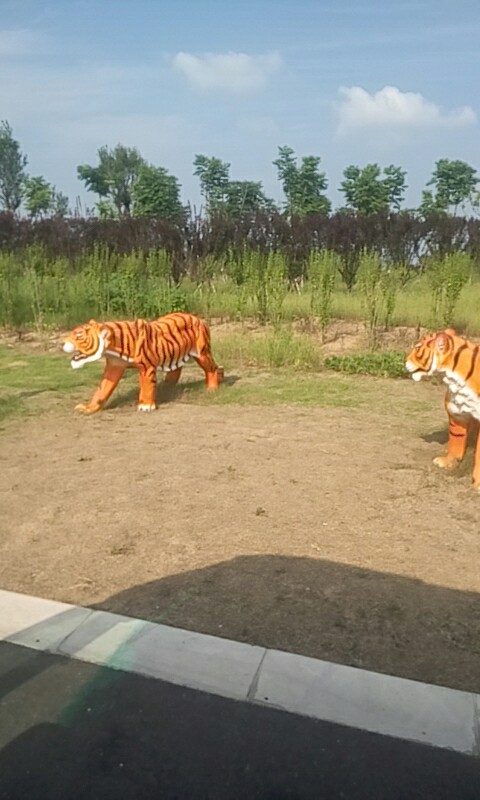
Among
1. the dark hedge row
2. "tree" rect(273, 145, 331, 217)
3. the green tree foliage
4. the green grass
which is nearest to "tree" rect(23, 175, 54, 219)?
the green tree foliage

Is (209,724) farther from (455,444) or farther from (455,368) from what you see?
(455,444)

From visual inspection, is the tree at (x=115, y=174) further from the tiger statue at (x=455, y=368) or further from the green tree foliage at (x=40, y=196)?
the tiger statue at (x=455, y=368)

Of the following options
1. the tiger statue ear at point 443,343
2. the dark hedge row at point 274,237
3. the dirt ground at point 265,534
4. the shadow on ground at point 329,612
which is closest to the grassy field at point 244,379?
the dirt ground at point 265,534

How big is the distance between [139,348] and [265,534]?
10.3ft

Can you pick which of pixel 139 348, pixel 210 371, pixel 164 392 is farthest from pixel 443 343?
pixel 164 392

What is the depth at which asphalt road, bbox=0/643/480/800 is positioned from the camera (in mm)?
2139

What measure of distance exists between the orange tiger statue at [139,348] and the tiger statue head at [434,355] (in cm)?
284

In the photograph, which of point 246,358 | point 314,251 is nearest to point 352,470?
point 246,358

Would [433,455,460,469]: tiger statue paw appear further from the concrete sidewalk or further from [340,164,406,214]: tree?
[340,164,406,214]: tree

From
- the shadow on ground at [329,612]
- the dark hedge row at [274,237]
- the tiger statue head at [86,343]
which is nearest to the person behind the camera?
the shadow on ground at [329,612]

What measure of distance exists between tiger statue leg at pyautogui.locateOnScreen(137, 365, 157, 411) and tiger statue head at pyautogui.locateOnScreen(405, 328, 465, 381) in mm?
2812

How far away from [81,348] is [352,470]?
2.73 meters

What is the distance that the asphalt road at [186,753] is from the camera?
214cm

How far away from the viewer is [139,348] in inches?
262
